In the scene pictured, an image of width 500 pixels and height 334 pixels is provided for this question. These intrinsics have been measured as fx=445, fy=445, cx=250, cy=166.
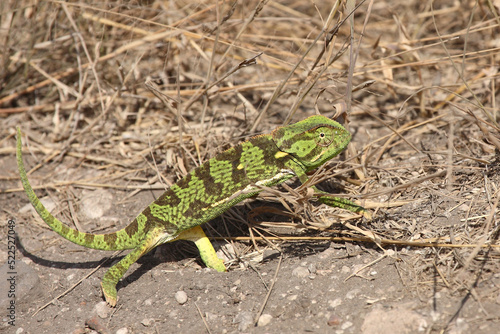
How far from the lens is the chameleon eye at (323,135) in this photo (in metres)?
3.01

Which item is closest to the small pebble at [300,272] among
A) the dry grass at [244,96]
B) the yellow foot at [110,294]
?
the dry grass at [244,96]

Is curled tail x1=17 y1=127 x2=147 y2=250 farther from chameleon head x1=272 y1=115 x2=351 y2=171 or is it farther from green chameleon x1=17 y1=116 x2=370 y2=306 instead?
chameleon head x1=272 y1=115 x2=351 y2=171

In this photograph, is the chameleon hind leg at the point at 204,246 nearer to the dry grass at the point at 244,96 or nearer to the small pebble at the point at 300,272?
the dry grass at the point at 244,96

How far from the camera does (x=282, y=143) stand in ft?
9.93

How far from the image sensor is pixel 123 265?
3.23m

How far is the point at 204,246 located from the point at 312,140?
120cm

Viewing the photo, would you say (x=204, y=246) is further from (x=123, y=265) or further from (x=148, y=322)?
(x=148, y=322)

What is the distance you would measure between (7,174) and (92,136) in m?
0.89

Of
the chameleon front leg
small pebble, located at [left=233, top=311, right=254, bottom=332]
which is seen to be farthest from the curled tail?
the chameleon front leg

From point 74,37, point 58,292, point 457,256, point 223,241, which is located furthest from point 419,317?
point 74,37

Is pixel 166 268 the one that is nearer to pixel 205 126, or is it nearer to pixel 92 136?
pixel 205 126

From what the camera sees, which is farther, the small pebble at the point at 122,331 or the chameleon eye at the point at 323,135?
the chameleon eye at the point at 323,135

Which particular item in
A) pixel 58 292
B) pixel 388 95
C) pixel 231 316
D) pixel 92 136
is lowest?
pixel 58 292

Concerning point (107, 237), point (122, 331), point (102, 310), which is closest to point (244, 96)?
point (107, 237)
